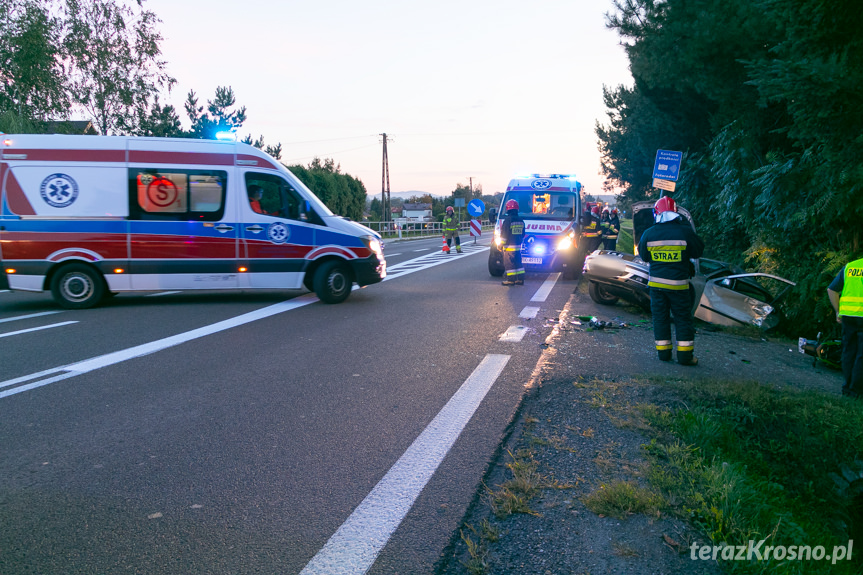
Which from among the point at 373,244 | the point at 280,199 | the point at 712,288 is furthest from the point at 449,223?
the point at 712,288

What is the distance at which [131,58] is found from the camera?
119 feet

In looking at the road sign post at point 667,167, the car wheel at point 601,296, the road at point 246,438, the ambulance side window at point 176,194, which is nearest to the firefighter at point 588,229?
the road sign post at point 667,167

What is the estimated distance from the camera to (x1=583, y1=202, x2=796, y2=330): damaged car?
8438 mm

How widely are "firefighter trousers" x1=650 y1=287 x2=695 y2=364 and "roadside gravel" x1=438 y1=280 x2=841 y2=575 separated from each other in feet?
0.62

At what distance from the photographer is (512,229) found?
13.3 m

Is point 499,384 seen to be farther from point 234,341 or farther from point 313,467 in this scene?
point 234,341

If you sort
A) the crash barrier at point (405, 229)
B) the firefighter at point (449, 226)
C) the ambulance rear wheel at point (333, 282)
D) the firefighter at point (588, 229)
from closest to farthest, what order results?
1. the ambulance rear wheel at point (333, 282)
2. the firefighter at point (588, 229)
3. the firefighter at point (449, 226)
4. the crash barrier at point (405, 229)

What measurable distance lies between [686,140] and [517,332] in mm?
13229

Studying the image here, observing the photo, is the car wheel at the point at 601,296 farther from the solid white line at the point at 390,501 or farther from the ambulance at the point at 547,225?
the solid white line at the point at 390,501

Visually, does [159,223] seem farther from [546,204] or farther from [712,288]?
[546,204]

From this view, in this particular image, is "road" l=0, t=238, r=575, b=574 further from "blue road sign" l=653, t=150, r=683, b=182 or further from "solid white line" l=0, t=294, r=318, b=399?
"blue road sign" l=653, t=150, r=683, b=182

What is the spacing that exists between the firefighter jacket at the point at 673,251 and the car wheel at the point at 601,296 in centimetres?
365

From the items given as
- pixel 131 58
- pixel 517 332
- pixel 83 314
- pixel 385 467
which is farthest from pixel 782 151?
pixel 131 58

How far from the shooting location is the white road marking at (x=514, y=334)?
24.9 feet
